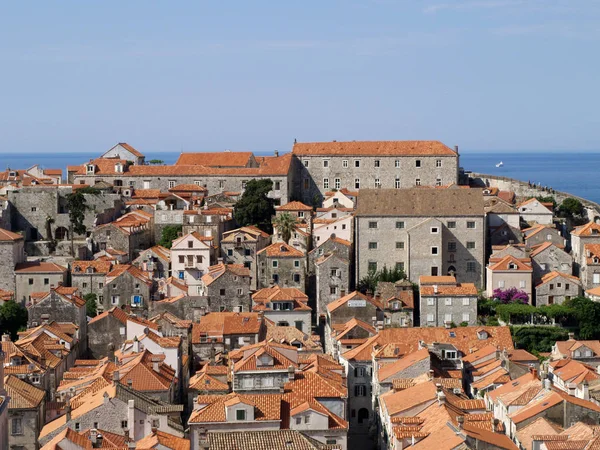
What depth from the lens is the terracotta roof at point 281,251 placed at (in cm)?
6831

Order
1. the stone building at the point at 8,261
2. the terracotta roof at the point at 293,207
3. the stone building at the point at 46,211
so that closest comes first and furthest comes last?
the stone building at the point at 8,261 < the stone building at the point at 46,211 < the terracotta roof at the point at 293,207

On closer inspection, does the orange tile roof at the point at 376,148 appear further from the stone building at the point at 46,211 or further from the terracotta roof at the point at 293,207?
the stone building at the point at 46,211

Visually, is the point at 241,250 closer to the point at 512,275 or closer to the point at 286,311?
the point at 286,311

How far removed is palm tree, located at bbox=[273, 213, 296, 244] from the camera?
73.6 metres

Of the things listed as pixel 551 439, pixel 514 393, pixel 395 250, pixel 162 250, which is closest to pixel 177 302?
pixel 162 250

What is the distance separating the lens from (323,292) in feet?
220

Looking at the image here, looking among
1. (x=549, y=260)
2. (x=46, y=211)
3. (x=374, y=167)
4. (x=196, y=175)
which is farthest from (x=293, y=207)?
(x=549, y=260)

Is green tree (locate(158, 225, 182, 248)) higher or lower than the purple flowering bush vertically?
higher

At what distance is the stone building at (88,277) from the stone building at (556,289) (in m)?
24.9

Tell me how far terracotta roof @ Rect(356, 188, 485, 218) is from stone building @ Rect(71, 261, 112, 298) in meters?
15.5

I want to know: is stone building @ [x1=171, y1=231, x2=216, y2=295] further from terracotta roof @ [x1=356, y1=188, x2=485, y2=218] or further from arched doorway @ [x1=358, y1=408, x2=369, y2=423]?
arched doorway @ [x1=358, y1=408, x2=369, y2=423]

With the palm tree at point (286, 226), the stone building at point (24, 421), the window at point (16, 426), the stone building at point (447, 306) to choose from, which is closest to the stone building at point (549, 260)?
the stone building at point (447, 306)

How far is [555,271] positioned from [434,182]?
22.3 metres

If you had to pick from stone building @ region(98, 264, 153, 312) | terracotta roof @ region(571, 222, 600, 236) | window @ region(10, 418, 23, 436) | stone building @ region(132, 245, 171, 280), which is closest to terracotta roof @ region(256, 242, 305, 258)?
stone building @ region(132, 245, 171, 280)
